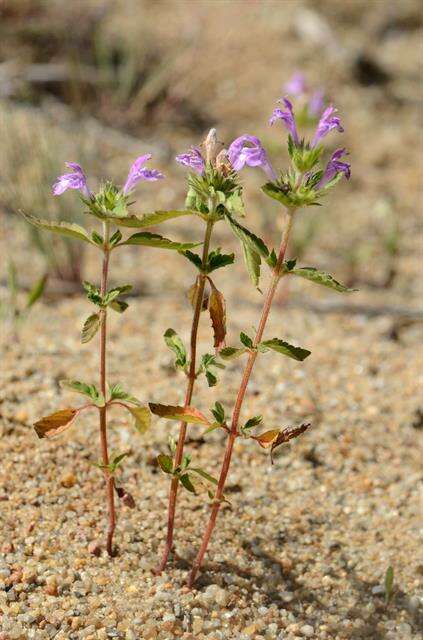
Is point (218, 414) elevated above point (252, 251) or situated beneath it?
situated beneath

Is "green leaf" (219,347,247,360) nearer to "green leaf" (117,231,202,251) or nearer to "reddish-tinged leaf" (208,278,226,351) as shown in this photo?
"reddish-tinged leaf" (208,278,226,351)

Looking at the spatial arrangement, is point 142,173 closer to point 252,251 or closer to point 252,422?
point 252,251

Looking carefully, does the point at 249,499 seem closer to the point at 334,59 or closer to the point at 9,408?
the point at 9,408

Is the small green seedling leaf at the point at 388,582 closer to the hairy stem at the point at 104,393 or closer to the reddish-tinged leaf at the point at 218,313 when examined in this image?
the hairy stem at the point at 104,393

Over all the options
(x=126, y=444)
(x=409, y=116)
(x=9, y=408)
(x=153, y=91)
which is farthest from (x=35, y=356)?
(x=409, y=116)

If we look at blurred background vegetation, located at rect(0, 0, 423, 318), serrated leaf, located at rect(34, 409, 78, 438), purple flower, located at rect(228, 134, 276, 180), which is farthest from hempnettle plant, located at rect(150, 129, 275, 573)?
blurred background vegetation, located at rect(0, 0, 423, 318)

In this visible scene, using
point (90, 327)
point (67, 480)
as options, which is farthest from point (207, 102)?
point (90, 327)
